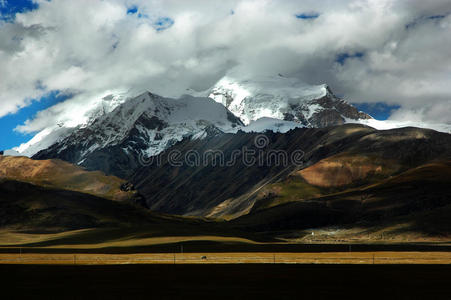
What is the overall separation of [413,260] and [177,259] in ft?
159

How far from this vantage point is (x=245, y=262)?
120 m
